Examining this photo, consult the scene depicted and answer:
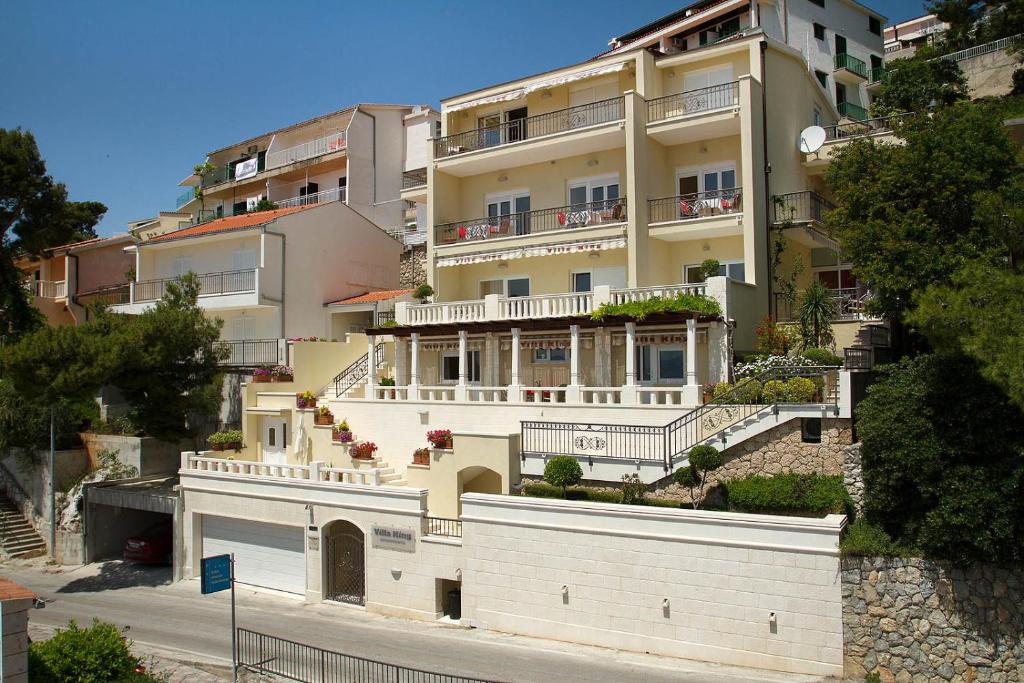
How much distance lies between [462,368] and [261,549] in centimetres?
867

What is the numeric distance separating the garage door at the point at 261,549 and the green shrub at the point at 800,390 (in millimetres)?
14646

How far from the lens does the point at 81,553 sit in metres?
28.4

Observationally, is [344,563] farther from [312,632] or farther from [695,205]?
[695,205]

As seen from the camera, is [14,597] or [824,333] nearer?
[14,597]

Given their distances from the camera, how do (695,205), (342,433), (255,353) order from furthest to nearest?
(255,353)
(695,205)
(342,433)

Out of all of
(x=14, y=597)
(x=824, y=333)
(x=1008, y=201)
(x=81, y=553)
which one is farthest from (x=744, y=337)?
(x=81, y=553)

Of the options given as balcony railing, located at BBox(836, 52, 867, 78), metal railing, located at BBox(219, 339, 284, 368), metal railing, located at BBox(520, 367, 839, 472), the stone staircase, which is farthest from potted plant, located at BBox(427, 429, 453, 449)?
balcony railing, located at BBox(836, 52, 867, 78)

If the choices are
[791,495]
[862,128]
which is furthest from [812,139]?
[791,495]

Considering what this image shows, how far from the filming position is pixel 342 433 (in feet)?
86.0

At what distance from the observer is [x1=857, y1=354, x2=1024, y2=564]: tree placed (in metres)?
13.5

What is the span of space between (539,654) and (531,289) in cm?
1661

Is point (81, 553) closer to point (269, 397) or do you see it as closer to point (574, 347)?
point (269, 397)

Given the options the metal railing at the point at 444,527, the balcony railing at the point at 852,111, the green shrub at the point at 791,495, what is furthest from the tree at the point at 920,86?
the metal railing at the point at 444,527

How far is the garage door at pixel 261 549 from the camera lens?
23141 millimetres
